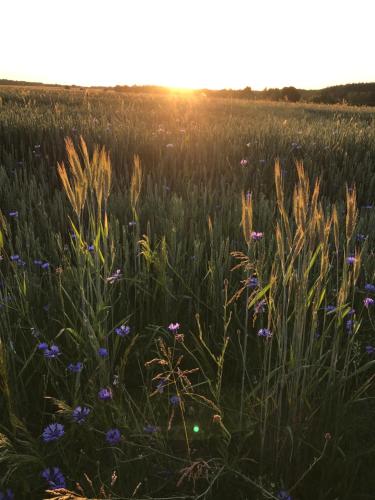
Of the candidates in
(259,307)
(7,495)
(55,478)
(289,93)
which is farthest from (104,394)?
(289,93)

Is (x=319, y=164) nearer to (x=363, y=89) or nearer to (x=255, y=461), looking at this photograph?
(x=255, y=461)

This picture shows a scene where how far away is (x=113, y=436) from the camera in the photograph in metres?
1.21

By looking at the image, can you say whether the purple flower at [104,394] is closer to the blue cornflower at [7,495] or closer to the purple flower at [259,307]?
the blue cornflower at [7,495]

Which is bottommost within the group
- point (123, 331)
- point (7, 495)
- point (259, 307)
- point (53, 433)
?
point (7, 495)

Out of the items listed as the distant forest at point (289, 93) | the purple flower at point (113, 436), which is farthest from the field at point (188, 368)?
the distant forest at point (289, 93)

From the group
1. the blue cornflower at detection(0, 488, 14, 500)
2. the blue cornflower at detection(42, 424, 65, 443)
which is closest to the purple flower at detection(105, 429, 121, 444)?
the blue cornflower at detection(42, 424, 65, 443)

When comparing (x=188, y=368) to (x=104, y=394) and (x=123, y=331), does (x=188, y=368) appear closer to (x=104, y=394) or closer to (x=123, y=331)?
(x=123, y=331)

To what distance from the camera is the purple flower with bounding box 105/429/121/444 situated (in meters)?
→ 1.20

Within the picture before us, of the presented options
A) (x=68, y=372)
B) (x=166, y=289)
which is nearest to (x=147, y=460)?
(x=68, y=372)

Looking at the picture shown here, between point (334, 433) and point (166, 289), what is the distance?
742 millimetres

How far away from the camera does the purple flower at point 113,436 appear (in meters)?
1.20

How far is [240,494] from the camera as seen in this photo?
1193 mm

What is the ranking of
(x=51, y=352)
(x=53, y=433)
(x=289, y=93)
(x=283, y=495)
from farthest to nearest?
(x=289, y=93) → (x=51, y=352) → (x=53, y=433) → (x=283, y=495)

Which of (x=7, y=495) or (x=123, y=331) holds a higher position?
(x=123, y=331)
